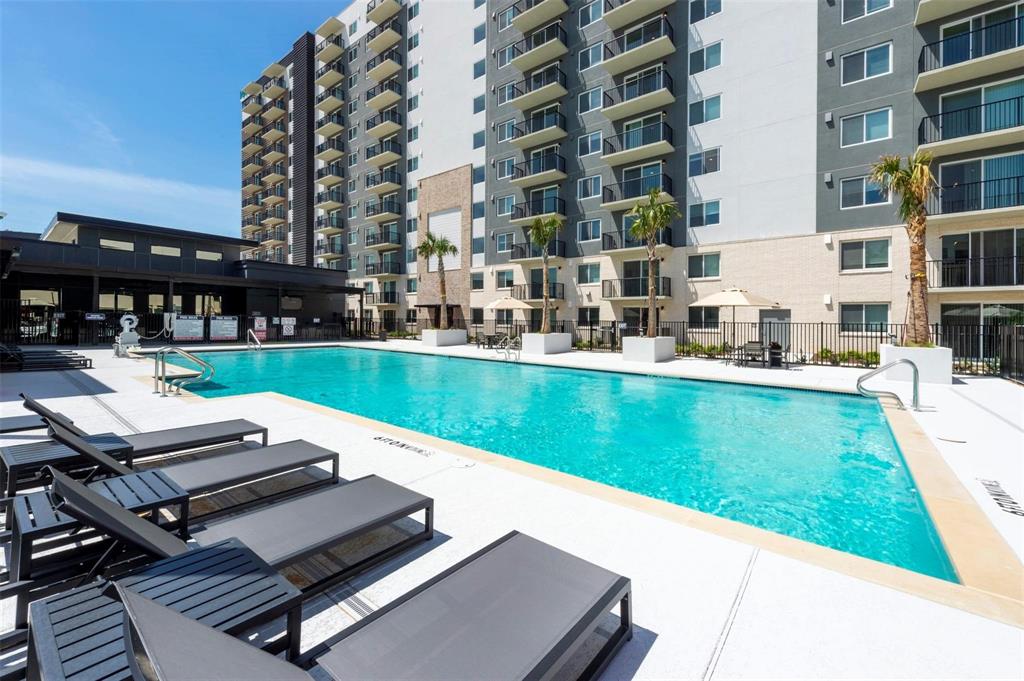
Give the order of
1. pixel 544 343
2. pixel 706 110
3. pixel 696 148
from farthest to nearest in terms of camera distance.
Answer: pixel 696 148 < pixel 706 110 < pixel 544 343

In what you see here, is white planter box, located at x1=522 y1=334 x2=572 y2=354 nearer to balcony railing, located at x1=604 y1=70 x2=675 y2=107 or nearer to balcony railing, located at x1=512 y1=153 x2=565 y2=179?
balcony railing, located at x1=512 y1=153 x2=565 y2=179

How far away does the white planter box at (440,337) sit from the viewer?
2759 centimetres

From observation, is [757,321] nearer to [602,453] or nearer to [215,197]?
[602,453]

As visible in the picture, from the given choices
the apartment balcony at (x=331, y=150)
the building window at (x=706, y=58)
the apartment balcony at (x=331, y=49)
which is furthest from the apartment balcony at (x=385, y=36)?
the building window at (x=706, y=58)

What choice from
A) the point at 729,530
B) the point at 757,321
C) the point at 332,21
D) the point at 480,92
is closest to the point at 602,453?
the point at 729,530

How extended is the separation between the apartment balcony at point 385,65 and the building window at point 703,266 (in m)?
30.9

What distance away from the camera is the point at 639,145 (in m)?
24.6

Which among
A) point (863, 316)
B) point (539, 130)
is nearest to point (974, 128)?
point (863, 316)

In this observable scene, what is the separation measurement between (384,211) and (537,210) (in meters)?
16.5

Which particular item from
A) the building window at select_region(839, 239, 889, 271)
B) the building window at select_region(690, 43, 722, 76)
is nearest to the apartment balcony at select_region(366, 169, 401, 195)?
the building window at select_region(690, 43, 722, 76)

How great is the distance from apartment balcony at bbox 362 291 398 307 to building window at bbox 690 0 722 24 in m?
28.0

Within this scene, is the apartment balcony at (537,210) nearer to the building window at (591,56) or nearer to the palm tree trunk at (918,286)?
the building window at (591,56)

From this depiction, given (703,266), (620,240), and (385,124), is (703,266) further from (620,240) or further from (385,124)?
(385,124)

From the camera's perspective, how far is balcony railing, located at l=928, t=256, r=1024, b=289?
16.4m
